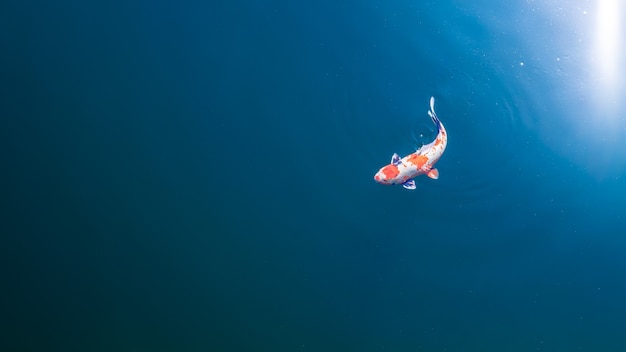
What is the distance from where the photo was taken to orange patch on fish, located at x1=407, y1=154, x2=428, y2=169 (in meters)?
2.32

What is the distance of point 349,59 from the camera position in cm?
265

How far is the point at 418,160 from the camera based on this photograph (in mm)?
2322

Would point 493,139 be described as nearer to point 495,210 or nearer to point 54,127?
point 495,210

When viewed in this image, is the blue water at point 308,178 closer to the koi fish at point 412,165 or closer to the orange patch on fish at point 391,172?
the koi fish at point 412,165

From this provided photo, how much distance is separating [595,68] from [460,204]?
3.78ft

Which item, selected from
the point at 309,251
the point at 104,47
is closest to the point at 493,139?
the point at 309,251

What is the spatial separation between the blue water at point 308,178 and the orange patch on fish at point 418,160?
→ 298 mm

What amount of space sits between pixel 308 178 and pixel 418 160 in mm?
867

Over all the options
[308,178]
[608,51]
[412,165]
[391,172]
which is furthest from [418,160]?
[608,51]

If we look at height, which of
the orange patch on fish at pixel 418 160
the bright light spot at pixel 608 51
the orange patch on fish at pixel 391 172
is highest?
the bright light spot at pixel 608 51

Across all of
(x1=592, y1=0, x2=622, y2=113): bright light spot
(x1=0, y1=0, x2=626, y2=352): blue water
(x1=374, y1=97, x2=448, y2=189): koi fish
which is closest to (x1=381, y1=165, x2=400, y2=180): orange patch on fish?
(x1=374, y1=97, x2=448, y2=189): koi fish

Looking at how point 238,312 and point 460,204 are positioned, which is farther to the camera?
point 238,312

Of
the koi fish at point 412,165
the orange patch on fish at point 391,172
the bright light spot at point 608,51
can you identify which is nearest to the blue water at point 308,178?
the bright light spot at point 608,51

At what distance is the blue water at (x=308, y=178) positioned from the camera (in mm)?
2633
